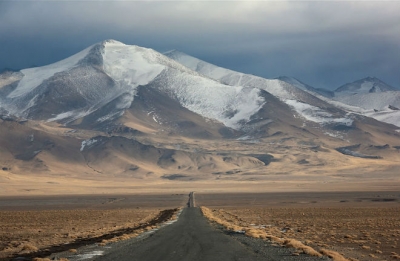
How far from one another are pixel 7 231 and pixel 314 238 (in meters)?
24.0

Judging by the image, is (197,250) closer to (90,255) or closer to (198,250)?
(198,250)

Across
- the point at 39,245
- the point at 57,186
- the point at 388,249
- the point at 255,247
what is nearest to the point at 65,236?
the point at 39,245

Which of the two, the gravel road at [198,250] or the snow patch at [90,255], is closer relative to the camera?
the gravel road at [198,250]

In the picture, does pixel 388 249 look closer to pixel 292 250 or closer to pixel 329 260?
pixel 292 250

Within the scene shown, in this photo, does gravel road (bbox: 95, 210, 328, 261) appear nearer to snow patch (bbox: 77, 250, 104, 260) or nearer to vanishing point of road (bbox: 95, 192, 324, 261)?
vanishing point of road (bbox: 95, 192, 324, 261)

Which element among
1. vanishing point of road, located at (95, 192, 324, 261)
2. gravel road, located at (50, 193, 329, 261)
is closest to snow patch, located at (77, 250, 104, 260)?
gravel road, located at (50, 193, 329, 261)

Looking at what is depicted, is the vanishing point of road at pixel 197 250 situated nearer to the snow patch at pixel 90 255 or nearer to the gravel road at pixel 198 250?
the gravel road at pixel 198 250

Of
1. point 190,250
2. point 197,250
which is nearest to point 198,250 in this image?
point 197,250

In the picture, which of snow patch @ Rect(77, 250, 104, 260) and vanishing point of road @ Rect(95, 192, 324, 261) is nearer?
vanishing point of road @ Rect(95, 192, 324, 261)

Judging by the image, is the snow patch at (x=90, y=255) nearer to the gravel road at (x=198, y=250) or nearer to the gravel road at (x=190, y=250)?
the gravel road at (x=190, y=250)

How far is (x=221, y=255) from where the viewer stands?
2658 cm

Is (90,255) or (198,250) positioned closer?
(90,255)

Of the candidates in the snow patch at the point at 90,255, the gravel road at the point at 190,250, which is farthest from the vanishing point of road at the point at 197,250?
the snow patch at the point at 90,255

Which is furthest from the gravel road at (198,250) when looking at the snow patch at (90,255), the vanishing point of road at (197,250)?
the snow patch at (90,255)
